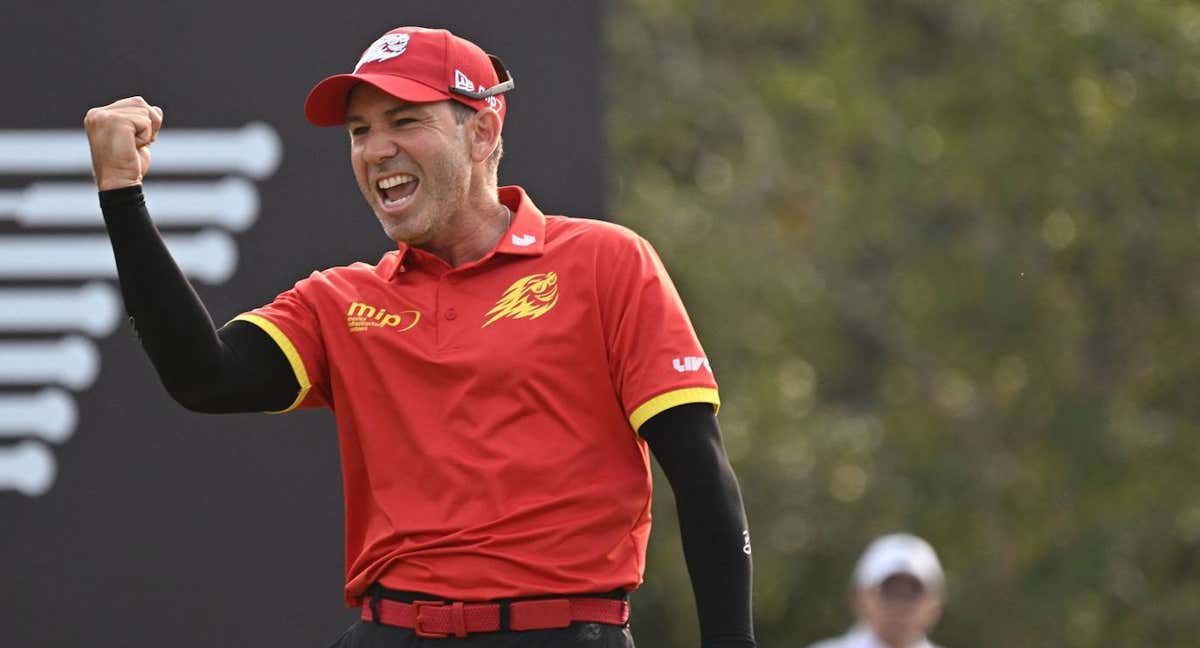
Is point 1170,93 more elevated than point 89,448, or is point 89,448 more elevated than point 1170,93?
point 1170,93

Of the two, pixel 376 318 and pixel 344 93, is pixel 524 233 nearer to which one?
pixel 376 318

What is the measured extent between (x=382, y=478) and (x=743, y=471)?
1130 centimetres

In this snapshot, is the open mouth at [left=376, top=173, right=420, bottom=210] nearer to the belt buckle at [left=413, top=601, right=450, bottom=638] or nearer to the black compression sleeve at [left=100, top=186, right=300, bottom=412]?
the black compression sleeve at [left=100, top=186, right=300, bottom=412]

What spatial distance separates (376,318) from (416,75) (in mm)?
459

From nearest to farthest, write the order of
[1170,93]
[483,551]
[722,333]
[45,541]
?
[483,551] < [45,541] < [1170,93] < [722,333]

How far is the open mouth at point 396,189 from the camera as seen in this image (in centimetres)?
397

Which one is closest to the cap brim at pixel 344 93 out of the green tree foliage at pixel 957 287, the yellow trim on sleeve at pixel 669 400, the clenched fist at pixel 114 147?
the clenched fist at pixel 114 147

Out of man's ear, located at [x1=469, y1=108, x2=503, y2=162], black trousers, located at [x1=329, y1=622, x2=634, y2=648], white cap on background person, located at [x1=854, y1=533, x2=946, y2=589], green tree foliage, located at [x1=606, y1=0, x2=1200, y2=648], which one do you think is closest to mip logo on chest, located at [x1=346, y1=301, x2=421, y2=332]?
man's ear, located at [x1=469, y1=108, x2=503, y2=162]

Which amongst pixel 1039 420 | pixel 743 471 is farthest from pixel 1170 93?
pixel 743 471

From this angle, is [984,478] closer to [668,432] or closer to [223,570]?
[223,570]

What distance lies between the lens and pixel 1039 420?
15102 millimetres

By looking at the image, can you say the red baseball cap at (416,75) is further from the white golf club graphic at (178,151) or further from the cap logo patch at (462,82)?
the white golf club graphic at (178,151)

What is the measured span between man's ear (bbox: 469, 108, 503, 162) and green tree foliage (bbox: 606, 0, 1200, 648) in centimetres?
959

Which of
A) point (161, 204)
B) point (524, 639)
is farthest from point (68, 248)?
point (524, 639)
